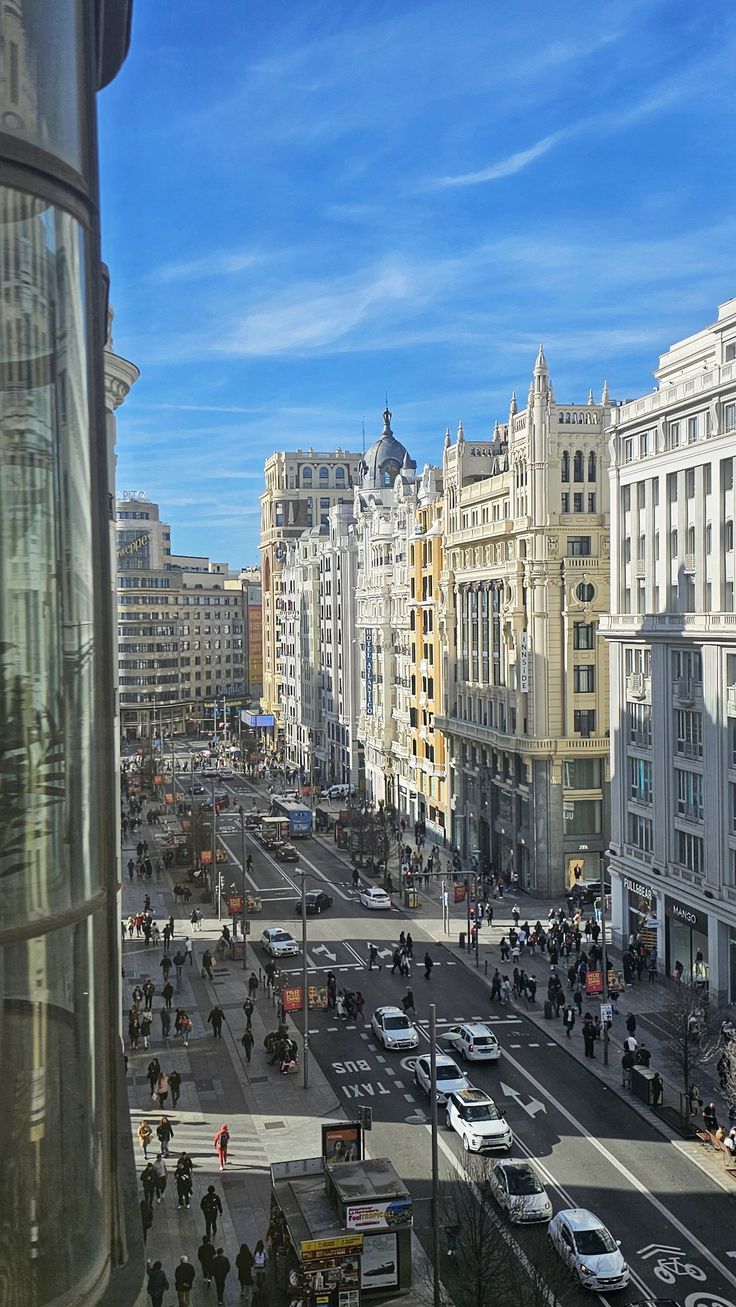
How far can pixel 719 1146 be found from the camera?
31.2 m

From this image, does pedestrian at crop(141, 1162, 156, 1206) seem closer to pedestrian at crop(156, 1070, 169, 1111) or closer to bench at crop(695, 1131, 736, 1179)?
pedestrian at crop(156, 1070, 169, 1111)

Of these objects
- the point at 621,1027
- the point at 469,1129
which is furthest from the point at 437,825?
the point at 469,1129

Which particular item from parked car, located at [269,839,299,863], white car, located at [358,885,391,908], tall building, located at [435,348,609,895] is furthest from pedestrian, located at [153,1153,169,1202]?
parked car, located at [269,839,299,863]

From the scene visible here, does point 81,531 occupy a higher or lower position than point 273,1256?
higher

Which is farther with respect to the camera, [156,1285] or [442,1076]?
[442,1076]

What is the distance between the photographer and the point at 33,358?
428 cm

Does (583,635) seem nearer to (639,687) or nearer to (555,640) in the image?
(555,640)

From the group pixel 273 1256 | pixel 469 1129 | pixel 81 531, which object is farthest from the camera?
pixel 469 1129

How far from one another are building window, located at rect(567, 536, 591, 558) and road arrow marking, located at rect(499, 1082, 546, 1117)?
116 feet

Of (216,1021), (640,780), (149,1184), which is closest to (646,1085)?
(216,1021)

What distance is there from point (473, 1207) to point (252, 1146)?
425 inches

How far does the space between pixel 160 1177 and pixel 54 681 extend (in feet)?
87.2

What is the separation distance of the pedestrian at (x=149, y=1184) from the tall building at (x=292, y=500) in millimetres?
134056

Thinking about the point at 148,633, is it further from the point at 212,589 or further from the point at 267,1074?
the point at 267,1074
